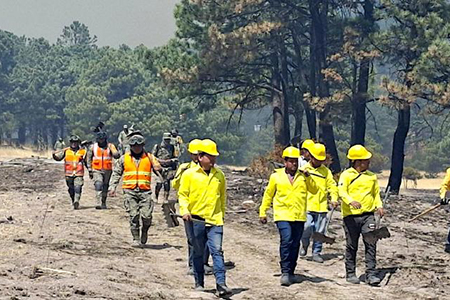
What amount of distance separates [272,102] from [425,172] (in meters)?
51.1

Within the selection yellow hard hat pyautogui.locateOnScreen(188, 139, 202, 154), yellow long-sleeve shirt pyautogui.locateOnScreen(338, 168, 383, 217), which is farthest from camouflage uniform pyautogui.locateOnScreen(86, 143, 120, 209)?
yellow long-sleeve shirt pyautogui.locateOnScreen(338, 168, 383, 217)

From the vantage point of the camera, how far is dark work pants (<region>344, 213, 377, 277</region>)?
11031mm

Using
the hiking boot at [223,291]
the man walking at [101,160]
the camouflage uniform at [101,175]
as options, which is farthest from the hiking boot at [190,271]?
the man walking at [101,160]

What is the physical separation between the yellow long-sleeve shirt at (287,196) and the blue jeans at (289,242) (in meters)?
0.09

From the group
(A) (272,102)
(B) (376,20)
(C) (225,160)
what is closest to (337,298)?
(B) (376,20)

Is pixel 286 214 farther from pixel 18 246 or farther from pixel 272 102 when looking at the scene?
pixel 272 102

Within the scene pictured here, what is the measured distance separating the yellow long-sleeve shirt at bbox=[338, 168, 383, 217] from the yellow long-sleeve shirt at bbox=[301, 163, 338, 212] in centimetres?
85

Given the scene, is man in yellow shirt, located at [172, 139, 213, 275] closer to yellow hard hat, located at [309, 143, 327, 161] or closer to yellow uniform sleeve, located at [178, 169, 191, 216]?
yellow uniform sleeve, located at [178, 169, 191, 216]

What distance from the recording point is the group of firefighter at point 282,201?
9859 mm

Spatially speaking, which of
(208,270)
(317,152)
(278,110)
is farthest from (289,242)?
(278,110)

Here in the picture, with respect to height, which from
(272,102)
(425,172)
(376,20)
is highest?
(376,20)

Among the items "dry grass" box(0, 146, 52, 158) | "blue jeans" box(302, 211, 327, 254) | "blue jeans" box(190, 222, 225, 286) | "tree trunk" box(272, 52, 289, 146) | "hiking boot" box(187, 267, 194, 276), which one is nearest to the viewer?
"blue jeans" box(190, 222, 225, 286)

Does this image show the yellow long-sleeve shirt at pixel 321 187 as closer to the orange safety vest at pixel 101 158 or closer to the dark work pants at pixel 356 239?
the dark work pants at pixel 356 239

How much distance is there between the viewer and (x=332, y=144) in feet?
122
